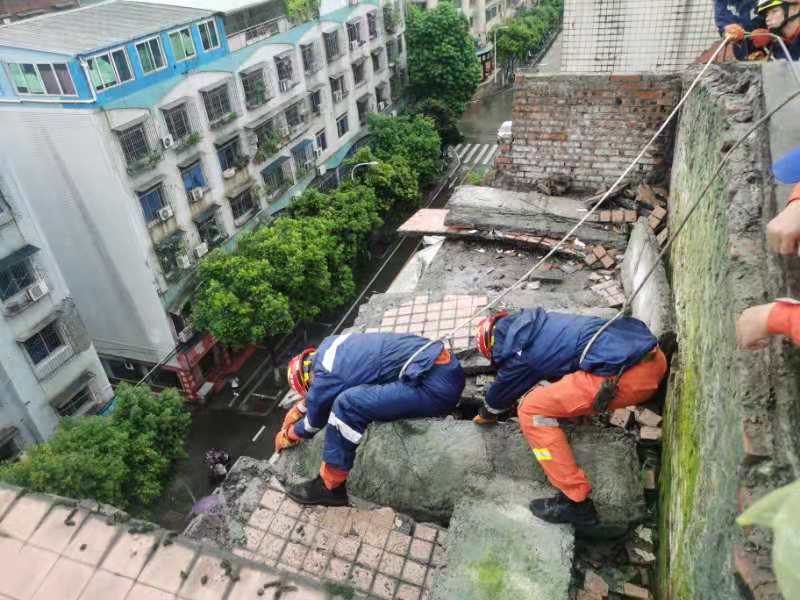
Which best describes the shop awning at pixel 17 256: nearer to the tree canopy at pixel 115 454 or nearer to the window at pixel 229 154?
the tree canopy at pixel 115 454

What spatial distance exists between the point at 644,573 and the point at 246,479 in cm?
311

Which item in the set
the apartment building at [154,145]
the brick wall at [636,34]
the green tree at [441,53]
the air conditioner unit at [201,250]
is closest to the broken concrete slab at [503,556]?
the brick wall at [636,34]

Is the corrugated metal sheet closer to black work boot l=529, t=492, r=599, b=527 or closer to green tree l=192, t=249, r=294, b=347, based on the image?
green tree l=192, t=249, r=294, b=347

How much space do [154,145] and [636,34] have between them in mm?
11689

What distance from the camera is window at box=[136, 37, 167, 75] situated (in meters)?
14.5

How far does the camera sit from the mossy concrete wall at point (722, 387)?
2033 mm

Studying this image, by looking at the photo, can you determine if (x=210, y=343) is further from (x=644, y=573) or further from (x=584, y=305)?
(x=644, y=573)

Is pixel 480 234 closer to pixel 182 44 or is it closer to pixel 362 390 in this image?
pixel 362 390

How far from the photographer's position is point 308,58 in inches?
842

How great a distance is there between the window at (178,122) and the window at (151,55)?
109cm

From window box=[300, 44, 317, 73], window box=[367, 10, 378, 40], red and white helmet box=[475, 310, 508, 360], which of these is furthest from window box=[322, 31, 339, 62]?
red and white helmet box=[475, 310, 508, 360]

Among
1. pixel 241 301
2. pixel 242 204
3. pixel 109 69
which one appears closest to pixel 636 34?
pixel 241 301

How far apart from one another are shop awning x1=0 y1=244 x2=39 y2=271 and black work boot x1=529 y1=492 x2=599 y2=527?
1250cm

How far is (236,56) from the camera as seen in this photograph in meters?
17.6
